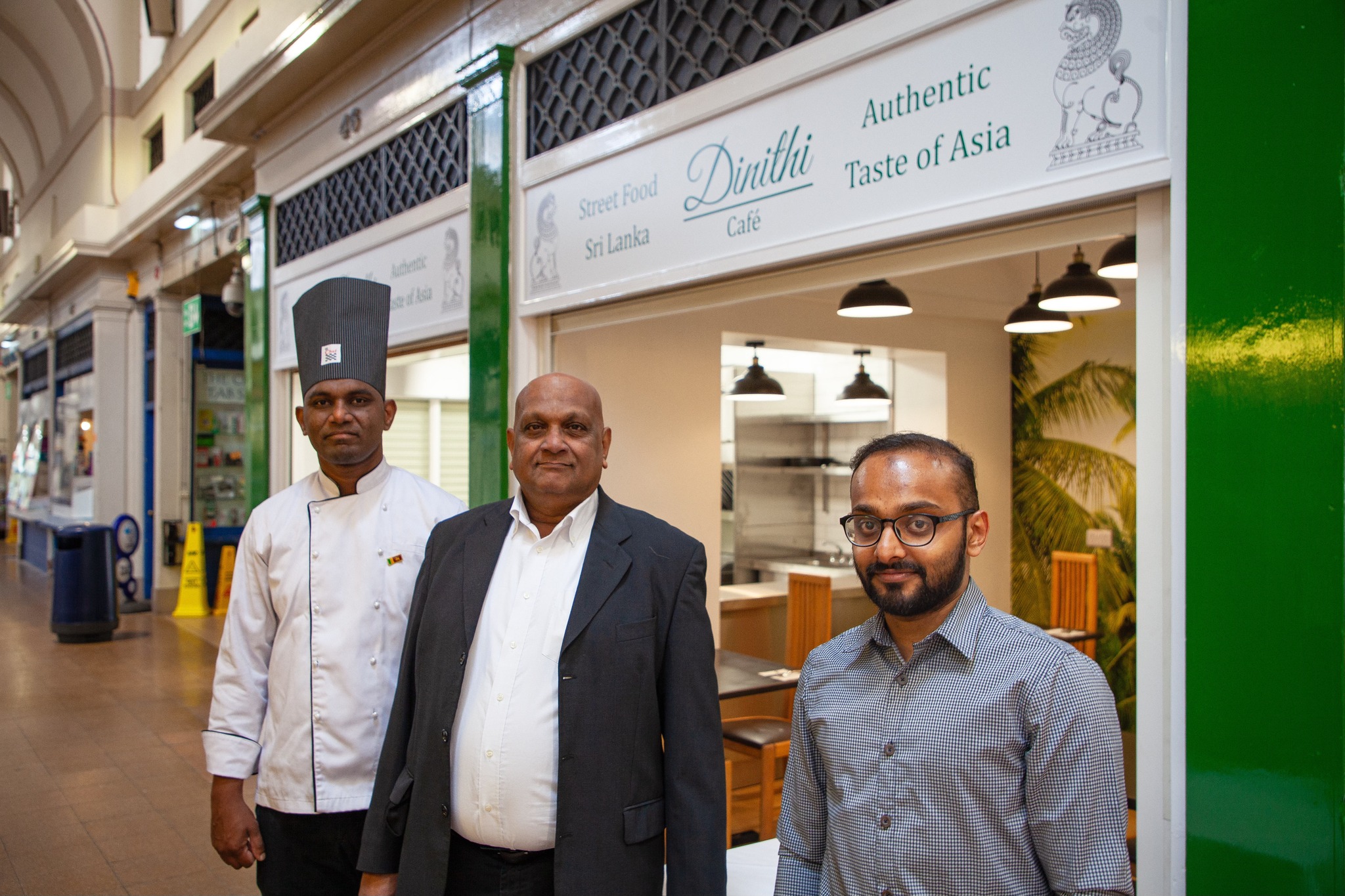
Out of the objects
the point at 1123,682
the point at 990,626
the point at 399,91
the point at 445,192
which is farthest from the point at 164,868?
the point at 1123,682

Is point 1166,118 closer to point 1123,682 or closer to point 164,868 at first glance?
point 164,868

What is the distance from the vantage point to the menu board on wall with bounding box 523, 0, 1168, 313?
2090 millimetres

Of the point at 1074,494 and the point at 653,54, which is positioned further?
the point at 1074,494

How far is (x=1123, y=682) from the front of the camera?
630 cm

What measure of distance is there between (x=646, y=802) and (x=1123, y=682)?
529 cm

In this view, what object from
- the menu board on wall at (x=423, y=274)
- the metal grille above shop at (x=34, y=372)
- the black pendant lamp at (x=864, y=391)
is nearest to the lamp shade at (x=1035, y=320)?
the black pendant lamp at (x=864, y=391)

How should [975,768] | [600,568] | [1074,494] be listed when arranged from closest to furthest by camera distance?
1. [975,768]
2. [600,568]
3. [1074,494]

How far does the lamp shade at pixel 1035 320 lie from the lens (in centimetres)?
514

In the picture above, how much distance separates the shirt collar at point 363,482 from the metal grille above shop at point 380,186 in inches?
94.8

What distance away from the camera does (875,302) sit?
4797 mm

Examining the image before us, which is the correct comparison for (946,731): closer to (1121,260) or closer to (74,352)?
(1121,260)

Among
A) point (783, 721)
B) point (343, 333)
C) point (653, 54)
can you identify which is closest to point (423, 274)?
point (653, 54)

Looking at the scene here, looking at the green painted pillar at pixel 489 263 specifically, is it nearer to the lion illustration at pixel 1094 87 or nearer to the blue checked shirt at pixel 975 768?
the lion illustration at pixel 1094 87

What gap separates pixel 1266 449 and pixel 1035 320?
3465mm
